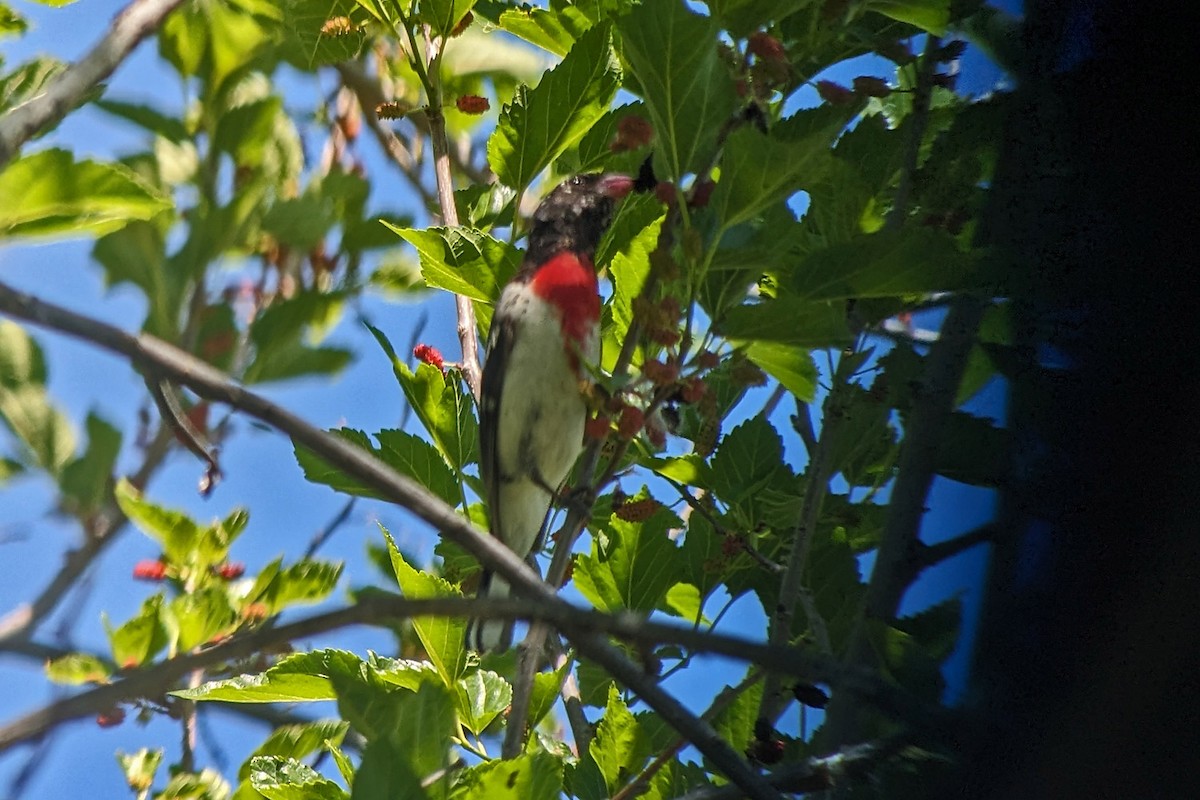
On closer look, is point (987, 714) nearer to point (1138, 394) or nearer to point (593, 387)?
point (1138, 394)

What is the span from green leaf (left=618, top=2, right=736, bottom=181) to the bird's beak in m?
0.54

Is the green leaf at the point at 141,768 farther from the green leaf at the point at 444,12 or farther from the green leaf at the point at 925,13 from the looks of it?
the green leaf at the point at 925,13

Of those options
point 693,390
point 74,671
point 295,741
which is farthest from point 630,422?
point 74,671

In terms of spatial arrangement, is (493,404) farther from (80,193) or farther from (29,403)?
(80,193)

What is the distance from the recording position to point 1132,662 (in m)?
0.84

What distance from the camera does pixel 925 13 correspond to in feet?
5.12

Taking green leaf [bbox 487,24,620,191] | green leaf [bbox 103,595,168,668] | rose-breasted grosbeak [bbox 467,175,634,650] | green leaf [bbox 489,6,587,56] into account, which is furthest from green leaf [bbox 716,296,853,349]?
rose-breasted grosbeak [bbox 467,175,634,650]

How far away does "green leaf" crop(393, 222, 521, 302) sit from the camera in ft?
5.93

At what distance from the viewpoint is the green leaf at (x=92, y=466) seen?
1471 millimetres

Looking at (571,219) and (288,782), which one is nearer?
(288,782)

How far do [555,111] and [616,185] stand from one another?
504mm

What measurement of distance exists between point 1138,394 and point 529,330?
217cm

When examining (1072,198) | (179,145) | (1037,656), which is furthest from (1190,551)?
(179,145)

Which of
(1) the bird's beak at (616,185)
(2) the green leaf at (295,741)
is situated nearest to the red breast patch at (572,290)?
(1) the bird's beak at (616,185)
